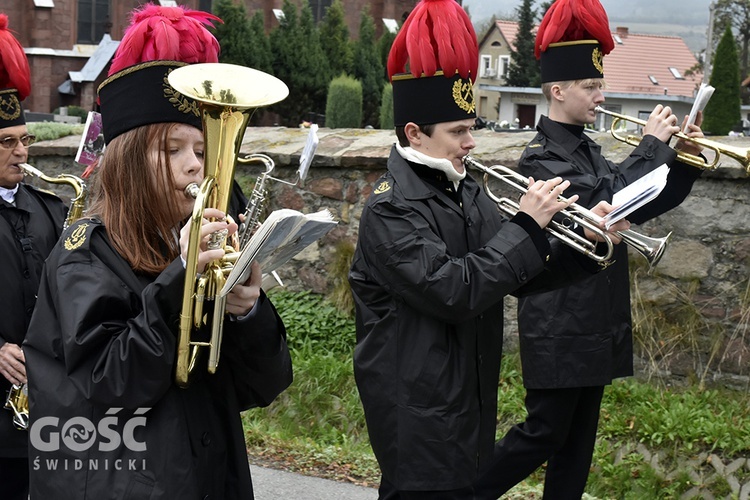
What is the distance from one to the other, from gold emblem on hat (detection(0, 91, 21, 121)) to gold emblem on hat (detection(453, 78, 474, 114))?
171 centimetres

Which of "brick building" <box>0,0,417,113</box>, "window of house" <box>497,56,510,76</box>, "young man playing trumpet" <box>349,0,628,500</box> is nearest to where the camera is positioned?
"young man playing trumpet" <box>349,0,628,500</box>

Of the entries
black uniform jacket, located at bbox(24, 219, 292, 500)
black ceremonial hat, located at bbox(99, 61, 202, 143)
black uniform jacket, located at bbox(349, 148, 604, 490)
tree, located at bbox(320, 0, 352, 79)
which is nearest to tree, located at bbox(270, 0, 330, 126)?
tree, located at bbox(320, 0, 352, 79)

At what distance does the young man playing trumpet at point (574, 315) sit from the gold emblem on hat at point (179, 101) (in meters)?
1.93

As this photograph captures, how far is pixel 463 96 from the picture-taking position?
10.8ft

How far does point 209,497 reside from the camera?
2412 mm

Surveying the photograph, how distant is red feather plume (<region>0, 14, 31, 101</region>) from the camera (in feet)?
12.6

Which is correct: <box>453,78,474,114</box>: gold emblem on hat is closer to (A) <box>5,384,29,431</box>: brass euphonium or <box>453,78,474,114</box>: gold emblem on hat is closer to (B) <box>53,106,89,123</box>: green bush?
(A) <box>5,384,29,431</box>: brass euphonium

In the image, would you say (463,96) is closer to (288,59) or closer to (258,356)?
(258,356)

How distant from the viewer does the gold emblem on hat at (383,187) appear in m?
3.27

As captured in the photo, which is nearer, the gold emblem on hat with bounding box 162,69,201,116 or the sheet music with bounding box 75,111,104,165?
the gold emblem on hat with bounding box 162,69,201,116

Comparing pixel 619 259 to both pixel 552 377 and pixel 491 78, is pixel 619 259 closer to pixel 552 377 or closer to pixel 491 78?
pixel 552 377

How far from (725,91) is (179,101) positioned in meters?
26.7

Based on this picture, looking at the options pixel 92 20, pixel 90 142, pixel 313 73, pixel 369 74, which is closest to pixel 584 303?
pixel 90 142
